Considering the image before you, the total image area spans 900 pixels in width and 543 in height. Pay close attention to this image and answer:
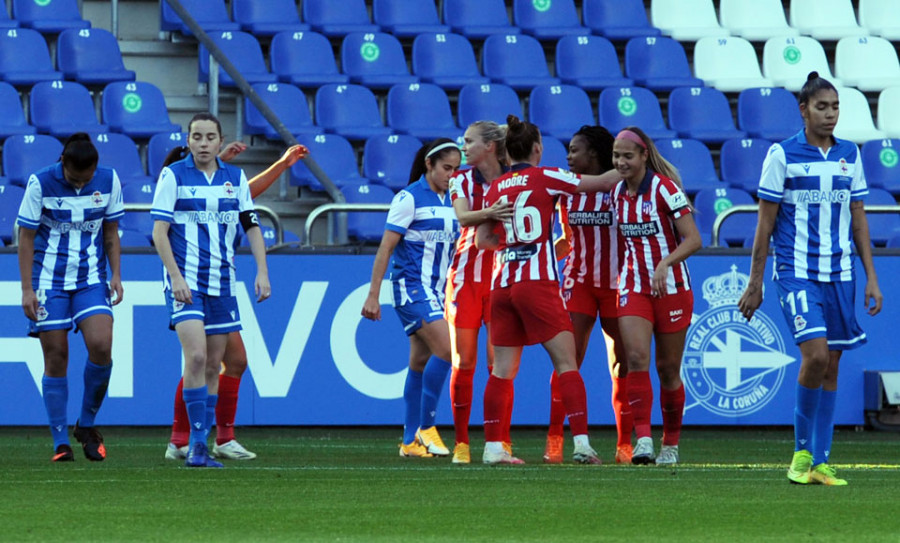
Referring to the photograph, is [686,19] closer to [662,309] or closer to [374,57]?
[374,57]

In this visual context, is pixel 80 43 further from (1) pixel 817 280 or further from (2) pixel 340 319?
(1) pixel 817 280

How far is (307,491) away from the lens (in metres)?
6.28

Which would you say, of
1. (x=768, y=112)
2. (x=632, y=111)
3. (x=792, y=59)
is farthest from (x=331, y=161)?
(x=792, y=59)

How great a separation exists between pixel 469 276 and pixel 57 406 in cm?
234

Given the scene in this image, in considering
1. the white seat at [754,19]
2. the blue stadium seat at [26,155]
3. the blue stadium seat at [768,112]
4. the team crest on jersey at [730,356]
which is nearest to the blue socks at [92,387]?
the team crest on jersey at [730,356]

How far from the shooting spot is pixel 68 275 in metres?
8.16

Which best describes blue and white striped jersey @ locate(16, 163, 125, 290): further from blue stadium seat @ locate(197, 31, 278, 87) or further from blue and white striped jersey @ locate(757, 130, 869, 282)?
blue stadium seat @ locate(197, 31, 278, 87)

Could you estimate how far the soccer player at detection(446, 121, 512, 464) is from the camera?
8031mm

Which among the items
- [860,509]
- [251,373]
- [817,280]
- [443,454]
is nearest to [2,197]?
[251,373]

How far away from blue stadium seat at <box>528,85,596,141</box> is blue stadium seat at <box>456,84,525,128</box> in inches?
7.6

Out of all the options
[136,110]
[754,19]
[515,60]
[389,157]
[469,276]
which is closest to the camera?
[469,276]

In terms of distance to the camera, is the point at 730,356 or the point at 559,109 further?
the point at 559,109

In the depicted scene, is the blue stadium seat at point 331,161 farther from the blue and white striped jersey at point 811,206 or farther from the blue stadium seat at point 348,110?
the blue and white striped jersey at point 811,206

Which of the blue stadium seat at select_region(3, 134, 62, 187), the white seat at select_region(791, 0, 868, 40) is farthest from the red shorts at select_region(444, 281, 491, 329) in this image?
the white seat at select_region(791, 0, 868, 40)
